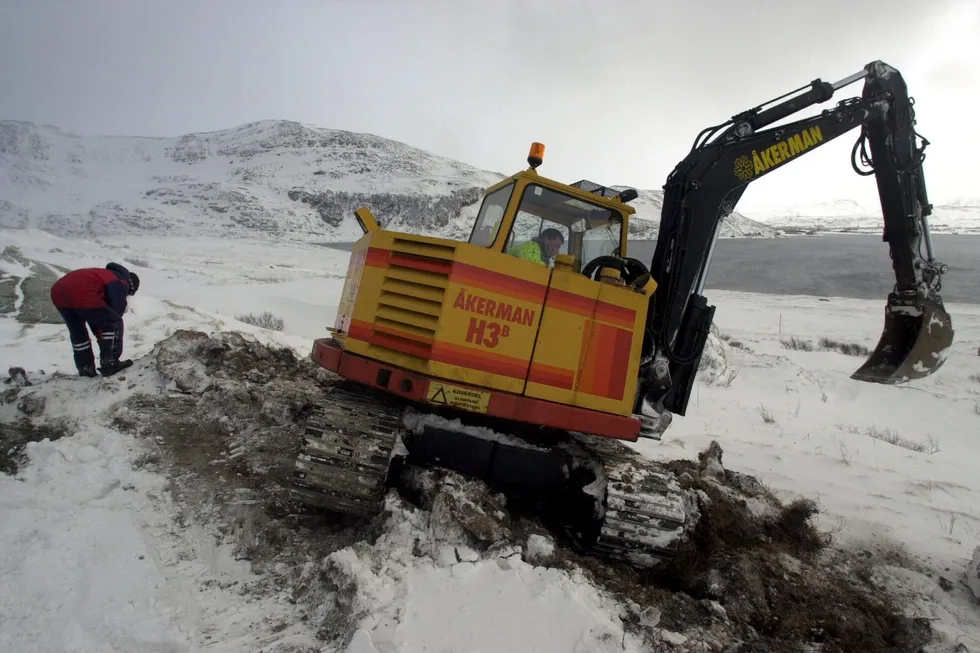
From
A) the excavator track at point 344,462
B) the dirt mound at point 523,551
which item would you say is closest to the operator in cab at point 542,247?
the excavator track at point 344,462

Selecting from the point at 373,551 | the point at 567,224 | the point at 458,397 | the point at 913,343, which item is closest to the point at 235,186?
the point at 567,224

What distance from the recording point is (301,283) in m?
20.4

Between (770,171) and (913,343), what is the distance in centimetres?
206

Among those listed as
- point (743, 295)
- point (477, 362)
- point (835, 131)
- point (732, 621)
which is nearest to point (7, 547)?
point (477, 362)

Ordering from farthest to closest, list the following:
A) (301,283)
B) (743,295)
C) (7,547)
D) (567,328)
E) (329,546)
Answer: (743,295), (301,283), (567,328), (329,546), (7,547)

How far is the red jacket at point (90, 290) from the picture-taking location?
599 centimetres

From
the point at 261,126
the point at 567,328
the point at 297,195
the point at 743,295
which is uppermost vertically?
the point at 261,126

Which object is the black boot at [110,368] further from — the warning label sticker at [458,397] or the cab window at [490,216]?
the warning label sticker at [458,397]

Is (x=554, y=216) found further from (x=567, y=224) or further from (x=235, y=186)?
(x=235, y=186)

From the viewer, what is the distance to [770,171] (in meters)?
4.77

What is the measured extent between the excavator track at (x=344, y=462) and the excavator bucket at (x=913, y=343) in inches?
167

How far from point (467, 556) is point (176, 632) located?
1.44m

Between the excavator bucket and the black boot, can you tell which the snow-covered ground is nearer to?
the black boot

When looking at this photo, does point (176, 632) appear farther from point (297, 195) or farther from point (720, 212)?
point (297, 195)
